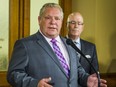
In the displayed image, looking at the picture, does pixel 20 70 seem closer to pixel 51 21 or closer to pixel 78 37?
pixel 51 21

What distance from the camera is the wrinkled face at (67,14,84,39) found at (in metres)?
2.69

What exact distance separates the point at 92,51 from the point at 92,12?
83 cm

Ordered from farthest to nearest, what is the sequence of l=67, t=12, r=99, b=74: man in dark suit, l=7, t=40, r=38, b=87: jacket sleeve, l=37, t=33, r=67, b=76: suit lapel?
l=67, t=12, r=99, b=74: man in dark suit < l=37, t=33, r=67, b=76: suit lapel < l=7, t=40, r=38, b=87: jacket sleeve

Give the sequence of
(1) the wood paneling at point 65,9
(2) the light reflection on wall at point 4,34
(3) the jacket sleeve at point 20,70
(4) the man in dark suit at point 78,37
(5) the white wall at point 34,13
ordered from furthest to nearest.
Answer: (1) the wood paneling at point 65,9 < (5) the white wall at point 34,13 < (2) the light reflection on wall at point 4,34 < (4) the man in dark suit at point 78,37 < (3) the jacket sleeve at point 20,70

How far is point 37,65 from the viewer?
1806 millimetres

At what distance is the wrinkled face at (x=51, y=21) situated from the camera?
1.88 metres

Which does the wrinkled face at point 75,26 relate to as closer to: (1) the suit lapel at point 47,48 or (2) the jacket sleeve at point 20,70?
(1) the suit lapel at point 47,48

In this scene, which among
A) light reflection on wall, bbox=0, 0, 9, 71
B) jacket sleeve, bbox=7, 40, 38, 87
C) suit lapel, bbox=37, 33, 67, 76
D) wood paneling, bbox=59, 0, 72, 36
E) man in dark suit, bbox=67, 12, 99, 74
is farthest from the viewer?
wood paneling, bbox=59, 0, 72, 36

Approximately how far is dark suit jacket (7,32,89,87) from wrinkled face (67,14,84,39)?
811 mm

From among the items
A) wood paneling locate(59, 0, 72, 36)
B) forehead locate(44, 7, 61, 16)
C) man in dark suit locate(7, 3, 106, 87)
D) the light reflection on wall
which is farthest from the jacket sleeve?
wood paneling locate(59, 0, 72, 36)

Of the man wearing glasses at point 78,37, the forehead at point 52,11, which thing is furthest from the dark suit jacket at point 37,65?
the man wearing glasses at point 78,37

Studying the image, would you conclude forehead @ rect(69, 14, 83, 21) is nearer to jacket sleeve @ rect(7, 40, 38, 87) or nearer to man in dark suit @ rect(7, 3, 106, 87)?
man in dark suit @ rect(7, 3, 106, 87)

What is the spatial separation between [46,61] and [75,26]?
95 cm

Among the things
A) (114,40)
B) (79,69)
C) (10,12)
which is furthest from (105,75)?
(79,69)
